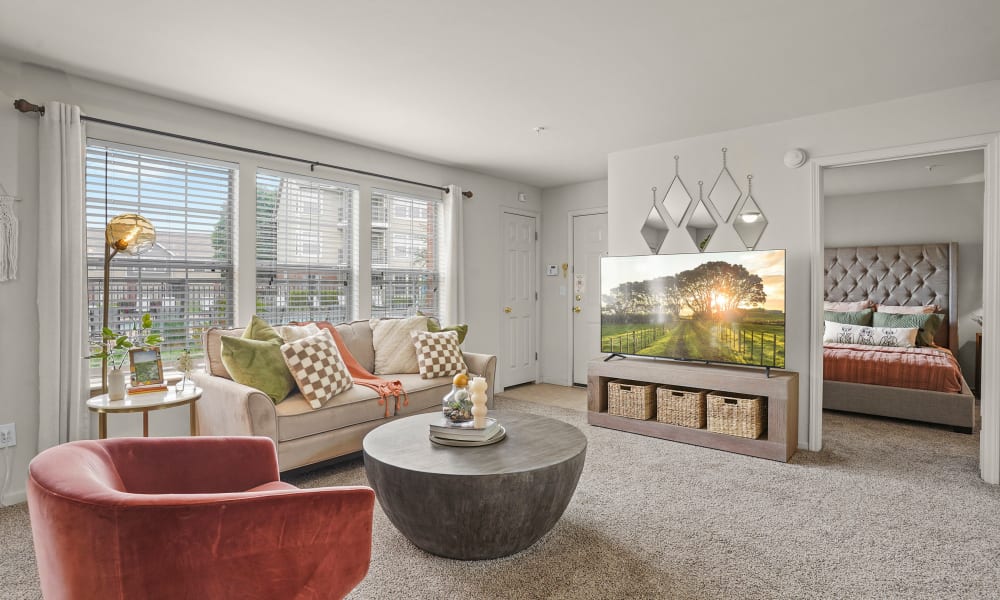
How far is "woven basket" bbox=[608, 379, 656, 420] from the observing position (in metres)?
4.05

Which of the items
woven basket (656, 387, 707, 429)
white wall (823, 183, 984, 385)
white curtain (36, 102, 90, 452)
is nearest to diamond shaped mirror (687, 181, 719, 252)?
woven basket (656, 387, 707, 429)

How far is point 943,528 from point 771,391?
1.14 m

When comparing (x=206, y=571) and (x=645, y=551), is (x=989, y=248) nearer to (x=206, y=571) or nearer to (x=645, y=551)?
(x=645, y=551)

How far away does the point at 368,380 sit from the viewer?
3.63m

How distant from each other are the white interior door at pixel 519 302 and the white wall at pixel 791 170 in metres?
1.48

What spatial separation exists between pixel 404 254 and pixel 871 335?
15.1ft

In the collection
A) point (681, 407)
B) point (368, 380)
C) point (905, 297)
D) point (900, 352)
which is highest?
point (905, 297)

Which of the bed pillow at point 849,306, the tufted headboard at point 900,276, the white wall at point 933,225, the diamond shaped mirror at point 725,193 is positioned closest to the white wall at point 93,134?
the diamond shaped mirror at point 725,193

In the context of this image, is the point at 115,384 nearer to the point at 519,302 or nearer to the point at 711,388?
the point at 711,388

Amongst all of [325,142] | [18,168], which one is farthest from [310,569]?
[325,142]

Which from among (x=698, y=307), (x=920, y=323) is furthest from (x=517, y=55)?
(x=920, y=323)

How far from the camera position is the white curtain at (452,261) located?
16.3ft

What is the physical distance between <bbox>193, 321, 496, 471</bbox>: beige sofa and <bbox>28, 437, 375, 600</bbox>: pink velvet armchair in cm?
127

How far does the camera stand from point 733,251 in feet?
12.8
